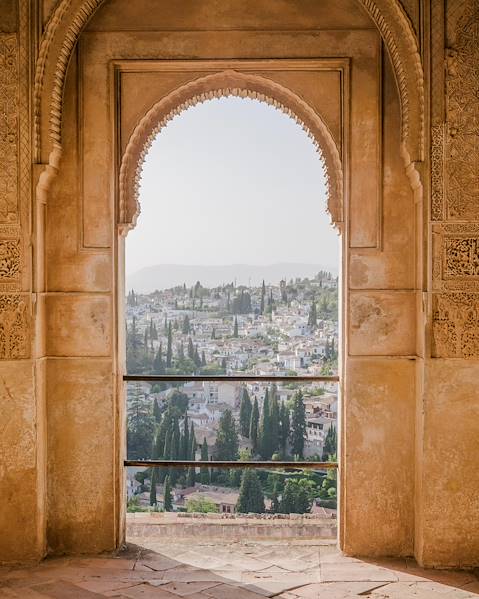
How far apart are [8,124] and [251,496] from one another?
318 cm

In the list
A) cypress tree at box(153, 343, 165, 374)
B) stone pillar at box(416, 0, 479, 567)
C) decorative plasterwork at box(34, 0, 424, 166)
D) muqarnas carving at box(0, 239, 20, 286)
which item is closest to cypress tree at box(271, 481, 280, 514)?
stone pillar at box(416, 0, 479, 567)

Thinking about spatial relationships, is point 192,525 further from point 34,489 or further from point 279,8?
point 279,8

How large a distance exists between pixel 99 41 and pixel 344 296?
98.7 inches

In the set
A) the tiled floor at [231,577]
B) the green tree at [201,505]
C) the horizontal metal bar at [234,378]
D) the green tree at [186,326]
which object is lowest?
the tiled floor at [231,577]

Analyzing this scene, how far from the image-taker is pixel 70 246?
185 inches

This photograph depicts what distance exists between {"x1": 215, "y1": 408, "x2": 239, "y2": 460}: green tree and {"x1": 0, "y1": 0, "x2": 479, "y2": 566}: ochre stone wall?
75 centimetres

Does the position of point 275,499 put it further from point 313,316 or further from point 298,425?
point 313,316

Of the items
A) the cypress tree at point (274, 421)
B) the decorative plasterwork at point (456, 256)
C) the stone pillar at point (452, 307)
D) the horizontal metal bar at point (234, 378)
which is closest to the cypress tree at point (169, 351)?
the horizontal metal bar at point (234, 378)

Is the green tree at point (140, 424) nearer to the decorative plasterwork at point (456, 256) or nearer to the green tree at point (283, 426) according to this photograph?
the green tree at point (283, 426)

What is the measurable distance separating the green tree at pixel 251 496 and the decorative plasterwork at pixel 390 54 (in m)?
2.57

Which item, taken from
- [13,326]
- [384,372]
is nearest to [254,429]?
[384,372]

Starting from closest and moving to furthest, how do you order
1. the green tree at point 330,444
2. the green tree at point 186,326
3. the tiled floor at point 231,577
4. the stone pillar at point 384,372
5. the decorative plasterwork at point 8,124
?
the tiled floor at point 231,577 → the decorative plasterwork at point 8,124 → the stone pillar at point 384,372 → the green tree at point 330,444 → the green tree at point 186,326

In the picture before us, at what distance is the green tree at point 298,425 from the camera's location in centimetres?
496

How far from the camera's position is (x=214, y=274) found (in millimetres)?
5344
